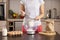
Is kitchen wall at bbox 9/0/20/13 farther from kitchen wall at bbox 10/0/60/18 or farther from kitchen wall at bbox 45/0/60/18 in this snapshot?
kitchen wall at bbox 45/0/60/18

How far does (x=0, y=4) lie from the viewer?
13.2 ft

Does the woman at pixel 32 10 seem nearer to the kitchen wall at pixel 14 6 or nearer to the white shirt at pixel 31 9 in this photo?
the white shirt at pixel 31 9

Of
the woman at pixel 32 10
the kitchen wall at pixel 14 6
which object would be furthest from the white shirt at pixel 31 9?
the kitchen wall at pixel 14 6

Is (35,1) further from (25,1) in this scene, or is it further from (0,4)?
(0,4)

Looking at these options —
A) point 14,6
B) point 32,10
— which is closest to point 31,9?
point 32,10

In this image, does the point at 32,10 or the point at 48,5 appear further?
the point at 48,5

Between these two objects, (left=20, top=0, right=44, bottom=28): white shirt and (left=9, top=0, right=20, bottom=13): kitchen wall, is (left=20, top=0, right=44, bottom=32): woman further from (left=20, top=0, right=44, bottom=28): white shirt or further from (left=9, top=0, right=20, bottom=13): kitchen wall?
(left=9, top=0, right=20, bottom=13): kitchen wall

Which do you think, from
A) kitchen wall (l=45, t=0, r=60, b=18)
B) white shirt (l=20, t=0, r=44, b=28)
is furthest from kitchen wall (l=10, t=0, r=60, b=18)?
white shirt (l=20, t=0, r=44, b=28)

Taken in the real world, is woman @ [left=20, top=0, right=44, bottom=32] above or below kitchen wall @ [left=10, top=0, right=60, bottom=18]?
below

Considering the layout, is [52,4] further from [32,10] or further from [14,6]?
[32,10]

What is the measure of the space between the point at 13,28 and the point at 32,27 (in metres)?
1.87

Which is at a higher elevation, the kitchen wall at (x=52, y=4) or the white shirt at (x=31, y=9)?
the kitchen wall at (x=52, y=4)

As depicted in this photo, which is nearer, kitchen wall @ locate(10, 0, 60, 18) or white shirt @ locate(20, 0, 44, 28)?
white shirt @ locate(20, 0, 44, 28)

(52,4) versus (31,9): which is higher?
(52,4)
